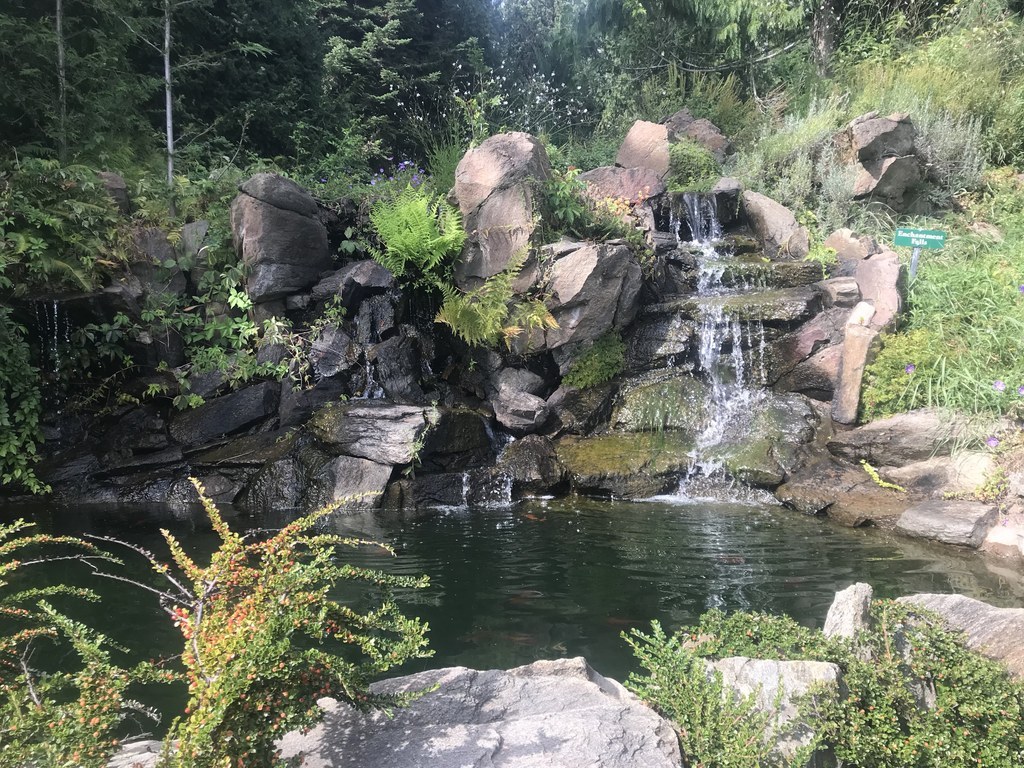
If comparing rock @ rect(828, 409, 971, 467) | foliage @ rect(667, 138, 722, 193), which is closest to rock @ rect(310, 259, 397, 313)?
foliage @ rect(667, 138, 722, 193)

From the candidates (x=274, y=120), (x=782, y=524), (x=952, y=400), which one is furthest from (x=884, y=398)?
(x=274, y=120)

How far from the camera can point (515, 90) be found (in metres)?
16.5

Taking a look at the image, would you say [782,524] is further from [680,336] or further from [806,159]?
[806,159]

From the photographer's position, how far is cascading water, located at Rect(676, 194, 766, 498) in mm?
7293

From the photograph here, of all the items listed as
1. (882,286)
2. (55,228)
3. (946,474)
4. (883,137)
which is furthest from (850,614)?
(883,137)

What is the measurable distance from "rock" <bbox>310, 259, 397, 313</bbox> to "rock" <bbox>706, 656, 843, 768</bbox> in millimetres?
6820

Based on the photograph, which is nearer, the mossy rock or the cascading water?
the mossy rock

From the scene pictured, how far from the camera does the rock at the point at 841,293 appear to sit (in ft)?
27.2

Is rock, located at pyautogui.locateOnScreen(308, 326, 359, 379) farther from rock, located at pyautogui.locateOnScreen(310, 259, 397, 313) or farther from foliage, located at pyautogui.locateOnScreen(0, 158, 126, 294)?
foliage, located at pyautogui.locateOnScreen(0, 158, 126, 294)

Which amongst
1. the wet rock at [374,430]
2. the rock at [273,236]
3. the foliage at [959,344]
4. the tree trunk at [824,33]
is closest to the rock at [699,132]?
the tree trunk at [824,33]

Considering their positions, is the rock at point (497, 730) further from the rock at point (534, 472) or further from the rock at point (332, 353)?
the rock at point (332, 353)

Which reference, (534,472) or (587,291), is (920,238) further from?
(534,472)

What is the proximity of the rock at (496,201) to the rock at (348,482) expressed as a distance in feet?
8.89

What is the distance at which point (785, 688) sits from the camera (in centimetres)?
251
